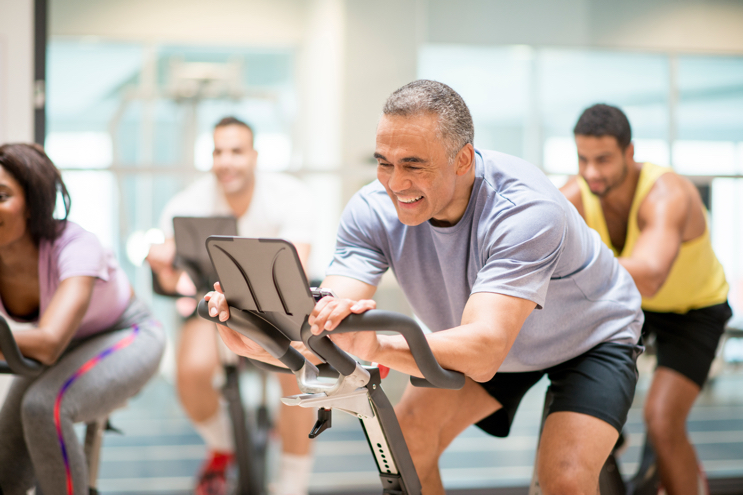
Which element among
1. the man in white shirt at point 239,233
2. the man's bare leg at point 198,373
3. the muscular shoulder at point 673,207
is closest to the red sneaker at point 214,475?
the man in white shirt at point 239,233

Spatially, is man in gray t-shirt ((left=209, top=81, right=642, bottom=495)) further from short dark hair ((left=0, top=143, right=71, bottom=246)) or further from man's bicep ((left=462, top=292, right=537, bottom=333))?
short dark hair ((left=0, top=143, right=71, bottom=246))

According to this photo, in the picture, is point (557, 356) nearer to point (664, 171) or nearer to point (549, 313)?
point (549, 313)

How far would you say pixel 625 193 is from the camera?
223cm

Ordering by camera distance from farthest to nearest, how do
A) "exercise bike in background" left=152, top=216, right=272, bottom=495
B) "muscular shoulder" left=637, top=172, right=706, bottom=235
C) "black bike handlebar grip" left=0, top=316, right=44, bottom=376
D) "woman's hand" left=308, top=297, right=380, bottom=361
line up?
"exercise bike in background" left=152, top=216, right=272, bottom=495 → "muscular shoulder" left=637, top=172, right=706, bottom=235 → "black bike handlebar grip" left=0, top=316, right=44, bottom=376 → "woman's hand" left=308, top=297, right=380, bottom=361

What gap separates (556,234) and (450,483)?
218 cm

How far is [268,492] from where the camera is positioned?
2.84 metres

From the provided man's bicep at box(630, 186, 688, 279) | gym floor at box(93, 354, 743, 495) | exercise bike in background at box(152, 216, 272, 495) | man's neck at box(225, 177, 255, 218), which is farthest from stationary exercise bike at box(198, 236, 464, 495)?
A: gym floor at box(93, 354, 743, 495)

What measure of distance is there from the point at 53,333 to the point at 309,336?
98 centimetres

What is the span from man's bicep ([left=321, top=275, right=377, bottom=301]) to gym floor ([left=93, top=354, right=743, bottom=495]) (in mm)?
1803

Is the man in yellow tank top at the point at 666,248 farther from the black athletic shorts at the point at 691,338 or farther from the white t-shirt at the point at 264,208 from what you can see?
the white t-shirt at the point at 264,208

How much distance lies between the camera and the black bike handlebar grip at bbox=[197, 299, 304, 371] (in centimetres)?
116

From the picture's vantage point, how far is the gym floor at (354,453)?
3.09 metres

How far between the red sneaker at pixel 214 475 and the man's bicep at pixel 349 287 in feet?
5.33

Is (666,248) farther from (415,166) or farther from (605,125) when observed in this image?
(415,166)
